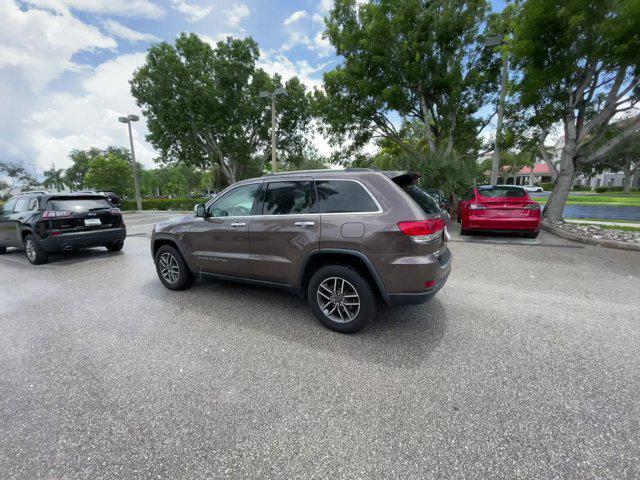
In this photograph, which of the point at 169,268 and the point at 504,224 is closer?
the point at 169,268

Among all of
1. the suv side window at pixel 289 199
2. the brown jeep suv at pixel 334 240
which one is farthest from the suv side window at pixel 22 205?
the suv side window at pixel 289 199

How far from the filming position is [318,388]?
237 cm

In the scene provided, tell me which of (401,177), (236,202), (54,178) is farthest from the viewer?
(54,178)

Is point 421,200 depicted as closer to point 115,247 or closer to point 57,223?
point 57,223

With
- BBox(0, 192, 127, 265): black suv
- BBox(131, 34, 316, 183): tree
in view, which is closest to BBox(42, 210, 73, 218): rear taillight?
BBox(0, 192, 127, 265): black suv

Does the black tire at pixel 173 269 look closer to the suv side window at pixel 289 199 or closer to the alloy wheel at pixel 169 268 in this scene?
the alloy wheel at pixel 169 268

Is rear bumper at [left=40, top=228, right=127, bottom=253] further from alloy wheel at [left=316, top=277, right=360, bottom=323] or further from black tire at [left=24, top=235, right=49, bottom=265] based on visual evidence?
alloy wheel at [left=316, top=277, right=360, bottom=323]

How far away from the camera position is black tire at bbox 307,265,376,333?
9.83 feet

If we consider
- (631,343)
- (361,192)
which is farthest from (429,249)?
(631,343)

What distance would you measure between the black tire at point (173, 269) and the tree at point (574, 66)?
1048cm

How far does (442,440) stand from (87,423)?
244cm

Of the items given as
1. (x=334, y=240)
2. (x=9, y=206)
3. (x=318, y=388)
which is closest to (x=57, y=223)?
(x=9, y=206)

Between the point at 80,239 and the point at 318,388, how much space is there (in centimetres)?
696

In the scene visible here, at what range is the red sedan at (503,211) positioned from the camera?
7484 millimetres
